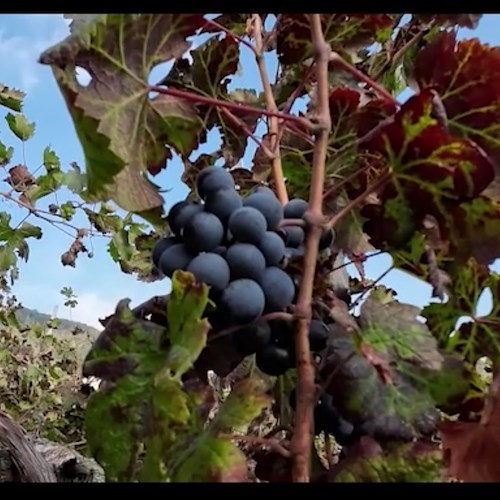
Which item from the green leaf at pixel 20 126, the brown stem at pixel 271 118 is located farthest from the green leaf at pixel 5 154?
the brown stem at pixel 271 118

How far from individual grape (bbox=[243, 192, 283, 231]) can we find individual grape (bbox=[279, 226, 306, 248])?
3 centimetres

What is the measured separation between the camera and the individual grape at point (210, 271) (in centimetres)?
61

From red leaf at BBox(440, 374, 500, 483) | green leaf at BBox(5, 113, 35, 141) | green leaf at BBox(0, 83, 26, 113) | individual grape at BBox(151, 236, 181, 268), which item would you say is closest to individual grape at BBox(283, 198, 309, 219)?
individual grape at BBox(151, 236, 181, 268)

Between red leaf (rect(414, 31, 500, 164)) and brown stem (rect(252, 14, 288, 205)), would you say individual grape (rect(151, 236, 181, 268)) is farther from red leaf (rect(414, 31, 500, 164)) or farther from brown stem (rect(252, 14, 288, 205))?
red leaf (rect(414, 31, 500, 164))

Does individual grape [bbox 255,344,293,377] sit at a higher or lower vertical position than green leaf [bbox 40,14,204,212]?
lower

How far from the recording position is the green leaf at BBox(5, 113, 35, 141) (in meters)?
2.56

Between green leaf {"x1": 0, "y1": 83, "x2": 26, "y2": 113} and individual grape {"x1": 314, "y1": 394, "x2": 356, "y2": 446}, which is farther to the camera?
green leaf {"x1": 0, "y1": 83, "x2": 26, "y2": 113}

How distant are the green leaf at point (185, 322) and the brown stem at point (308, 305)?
0.26 ft

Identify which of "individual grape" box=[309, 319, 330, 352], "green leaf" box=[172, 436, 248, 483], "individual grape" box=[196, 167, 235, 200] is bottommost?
"green leaf" box=[172, 436, 248, 483]

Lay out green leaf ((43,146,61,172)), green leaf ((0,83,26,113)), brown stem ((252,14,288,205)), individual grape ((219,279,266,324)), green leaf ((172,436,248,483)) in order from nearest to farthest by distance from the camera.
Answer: green leaf ((172,436,248,483)) → individual grape ((219,279,266,324)) → brown stem ((252,14,288,205)) → green leaf ((0,83,26,113)) → green leaf ((43,146,61,172))

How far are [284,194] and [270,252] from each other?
149mm

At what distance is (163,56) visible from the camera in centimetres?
70
